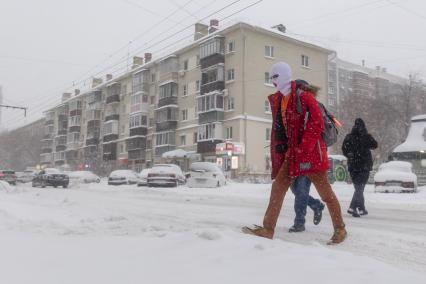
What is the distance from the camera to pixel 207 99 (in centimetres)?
4469

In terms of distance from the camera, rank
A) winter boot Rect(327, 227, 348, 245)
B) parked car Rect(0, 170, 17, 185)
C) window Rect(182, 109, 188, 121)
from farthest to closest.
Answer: window Rect(182, 109, 188, 121) < parked car Rect(0, 170, 17, 185) < winter boot Rect(327, 227, 348, 245)

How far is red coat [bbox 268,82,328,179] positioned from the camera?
5.11 m

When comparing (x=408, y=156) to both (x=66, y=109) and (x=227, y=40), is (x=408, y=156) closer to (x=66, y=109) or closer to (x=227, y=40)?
(x=227, y=40)

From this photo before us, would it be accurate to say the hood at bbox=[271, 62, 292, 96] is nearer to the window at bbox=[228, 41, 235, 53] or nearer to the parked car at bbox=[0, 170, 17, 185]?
the parked car at bbox=[0, 170, 17, 185]

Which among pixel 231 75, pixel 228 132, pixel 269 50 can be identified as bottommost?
pixel 228 132

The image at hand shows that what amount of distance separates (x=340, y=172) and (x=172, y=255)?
21.5 metres

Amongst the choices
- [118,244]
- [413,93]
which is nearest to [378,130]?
[413,93]

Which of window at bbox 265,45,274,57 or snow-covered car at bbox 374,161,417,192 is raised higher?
window at bbox 265,45,274,57

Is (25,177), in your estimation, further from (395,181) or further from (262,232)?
(262,232)

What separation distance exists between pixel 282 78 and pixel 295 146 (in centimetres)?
79

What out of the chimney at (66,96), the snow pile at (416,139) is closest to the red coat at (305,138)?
the snow pile at (416,139)

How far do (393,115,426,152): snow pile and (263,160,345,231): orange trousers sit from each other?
59.8ft

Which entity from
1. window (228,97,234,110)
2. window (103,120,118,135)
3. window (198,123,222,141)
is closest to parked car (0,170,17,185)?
window (198,123,222,141)

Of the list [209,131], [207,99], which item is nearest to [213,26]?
[207,99]
